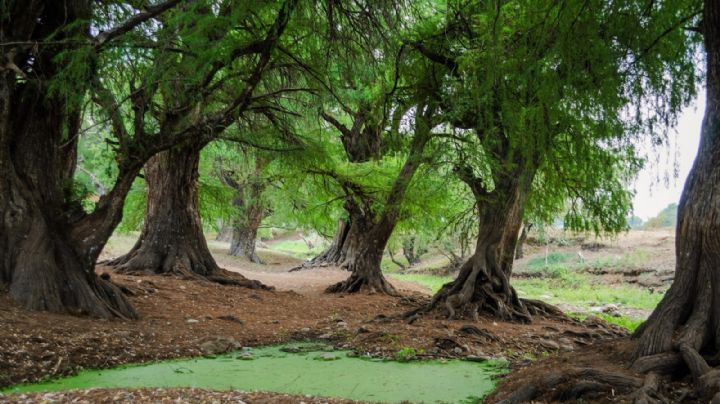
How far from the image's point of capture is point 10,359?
4.99 meters

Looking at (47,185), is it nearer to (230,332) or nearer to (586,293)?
(230,332)

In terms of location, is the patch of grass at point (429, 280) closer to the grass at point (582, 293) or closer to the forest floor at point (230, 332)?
the grass at point (582, 293)

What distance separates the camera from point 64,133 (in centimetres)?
621

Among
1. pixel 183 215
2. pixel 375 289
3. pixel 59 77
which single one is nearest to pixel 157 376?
pixel 59 77

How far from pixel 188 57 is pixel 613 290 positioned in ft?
57.3

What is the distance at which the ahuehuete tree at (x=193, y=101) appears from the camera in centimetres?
609

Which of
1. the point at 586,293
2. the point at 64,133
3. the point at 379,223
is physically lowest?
the point at 586,293

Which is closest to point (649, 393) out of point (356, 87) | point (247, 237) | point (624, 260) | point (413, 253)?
point (356, 87)

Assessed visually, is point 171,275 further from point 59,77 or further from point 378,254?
point 59,77

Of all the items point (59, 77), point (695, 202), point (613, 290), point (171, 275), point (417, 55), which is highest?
point (417, 55)

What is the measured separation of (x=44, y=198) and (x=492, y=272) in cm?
756

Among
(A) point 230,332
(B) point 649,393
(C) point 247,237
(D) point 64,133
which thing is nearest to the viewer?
(B) point 649,393

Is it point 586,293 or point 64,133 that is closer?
point 64,133

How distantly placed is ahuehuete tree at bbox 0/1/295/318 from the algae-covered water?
6.81 feet
